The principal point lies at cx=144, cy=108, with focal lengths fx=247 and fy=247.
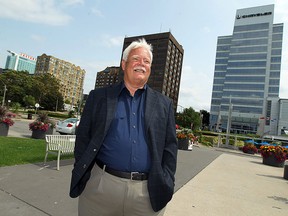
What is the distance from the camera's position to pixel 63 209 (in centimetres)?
388

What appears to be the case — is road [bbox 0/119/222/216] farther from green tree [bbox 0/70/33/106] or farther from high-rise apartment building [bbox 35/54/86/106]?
high-rise apartment building [bbox 35/54/86/106]

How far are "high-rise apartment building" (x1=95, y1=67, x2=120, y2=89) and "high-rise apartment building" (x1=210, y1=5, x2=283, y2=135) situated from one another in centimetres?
7894

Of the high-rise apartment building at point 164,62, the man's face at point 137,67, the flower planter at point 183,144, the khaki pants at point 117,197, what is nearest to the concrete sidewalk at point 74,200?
the khaki pants at point 117,197

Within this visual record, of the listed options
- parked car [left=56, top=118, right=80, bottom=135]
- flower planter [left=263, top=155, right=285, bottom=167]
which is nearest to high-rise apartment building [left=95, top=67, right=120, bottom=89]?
parked car [left=56, top=118, right=80, bottom=135]

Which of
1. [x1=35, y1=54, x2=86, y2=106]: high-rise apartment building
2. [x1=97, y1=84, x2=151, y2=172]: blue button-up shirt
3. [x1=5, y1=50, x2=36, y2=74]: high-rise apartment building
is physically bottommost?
[x1=97, y1=84, x2=151, y2=172]: blue button-up shirt

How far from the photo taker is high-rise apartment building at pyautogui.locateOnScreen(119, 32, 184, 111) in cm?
11581

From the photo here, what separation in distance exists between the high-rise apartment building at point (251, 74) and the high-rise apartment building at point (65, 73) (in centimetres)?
7764

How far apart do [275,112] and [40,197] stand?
10720 cm

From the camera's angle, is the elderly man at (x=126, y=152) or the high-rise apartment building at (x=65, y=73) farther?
the high-rise apartment building at (x=65, y=73)

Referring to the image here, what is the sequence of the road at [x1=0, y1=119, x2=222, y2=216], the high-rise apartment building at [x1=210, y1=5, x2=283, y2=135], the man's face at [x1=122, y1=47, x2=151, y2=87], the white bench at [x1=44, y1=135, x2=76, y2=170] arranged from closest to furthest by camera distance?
the man's face at [x1=122, y1=47, x2=151, y2=87], the road at [x1=0, y1=119, x2=222, y2=216], the white bench at [x1=44, y1=135, x2=76, y2=170], the high-rise apartment building at [x1=210, y1=5, x2=283, y2=135]

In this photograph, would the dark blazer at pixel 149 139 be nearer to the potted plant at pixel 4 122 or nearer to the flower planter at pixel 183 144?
the potted plant at pixel 4 122

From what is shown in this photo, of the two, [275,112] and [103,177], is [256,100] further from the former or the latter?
[103,177]

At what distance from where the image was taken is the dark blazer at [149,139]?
6.32 feet

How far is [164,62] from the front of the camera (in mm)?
116250
